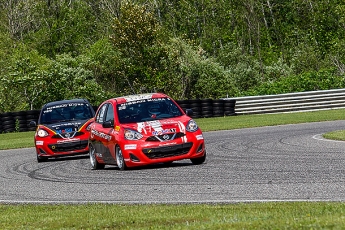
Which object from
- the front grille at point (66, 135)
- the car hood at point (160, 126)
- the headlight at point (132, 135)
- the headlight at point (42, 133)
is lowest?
the front grille at point (66, 135)

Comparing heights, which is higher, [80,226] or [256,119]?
[80,226]

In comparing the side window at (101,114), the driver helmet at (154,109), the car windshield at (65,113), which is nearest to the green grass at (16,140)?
the car windshield at (65,113)

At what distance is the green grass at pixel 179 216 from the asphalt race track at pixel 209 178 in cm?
73

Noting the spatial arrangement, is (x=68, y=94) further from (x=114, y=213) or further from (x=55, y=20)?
(x=114, y=213)

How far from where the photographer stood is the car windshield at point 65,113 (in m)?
21.9

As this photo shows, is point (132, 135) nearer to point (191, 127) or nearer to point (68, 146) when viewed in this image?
point (191, 127)

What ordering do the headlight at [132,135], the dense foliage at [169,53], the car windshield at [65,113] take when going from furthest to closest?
the dense foliage at [169,53] → the car windshield at [65,113] → the headlight at [132,135]

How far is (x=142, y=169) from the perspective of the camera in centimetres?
1579

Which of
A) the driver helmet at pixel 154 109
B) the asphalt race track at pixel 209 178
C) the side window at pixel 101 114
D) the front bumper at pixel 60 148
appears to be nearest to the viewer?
the asphalt race track at pixel 209 178

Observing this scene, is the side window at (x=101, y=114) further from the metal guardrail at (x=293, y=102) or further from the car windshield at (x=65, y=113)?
the metal guardrail at (x=293, y=102)

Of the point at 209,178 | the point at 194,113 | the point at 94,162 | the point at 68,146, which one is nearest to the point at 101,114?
the point at 94,162

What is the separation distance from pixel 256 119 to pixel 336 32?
38.0 meters

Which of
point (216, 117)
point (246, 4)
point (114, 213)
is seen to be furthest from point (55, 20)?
point (114, 213)

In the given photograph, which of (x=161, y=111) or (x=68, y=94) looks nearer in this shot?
(x=161, y=111)
